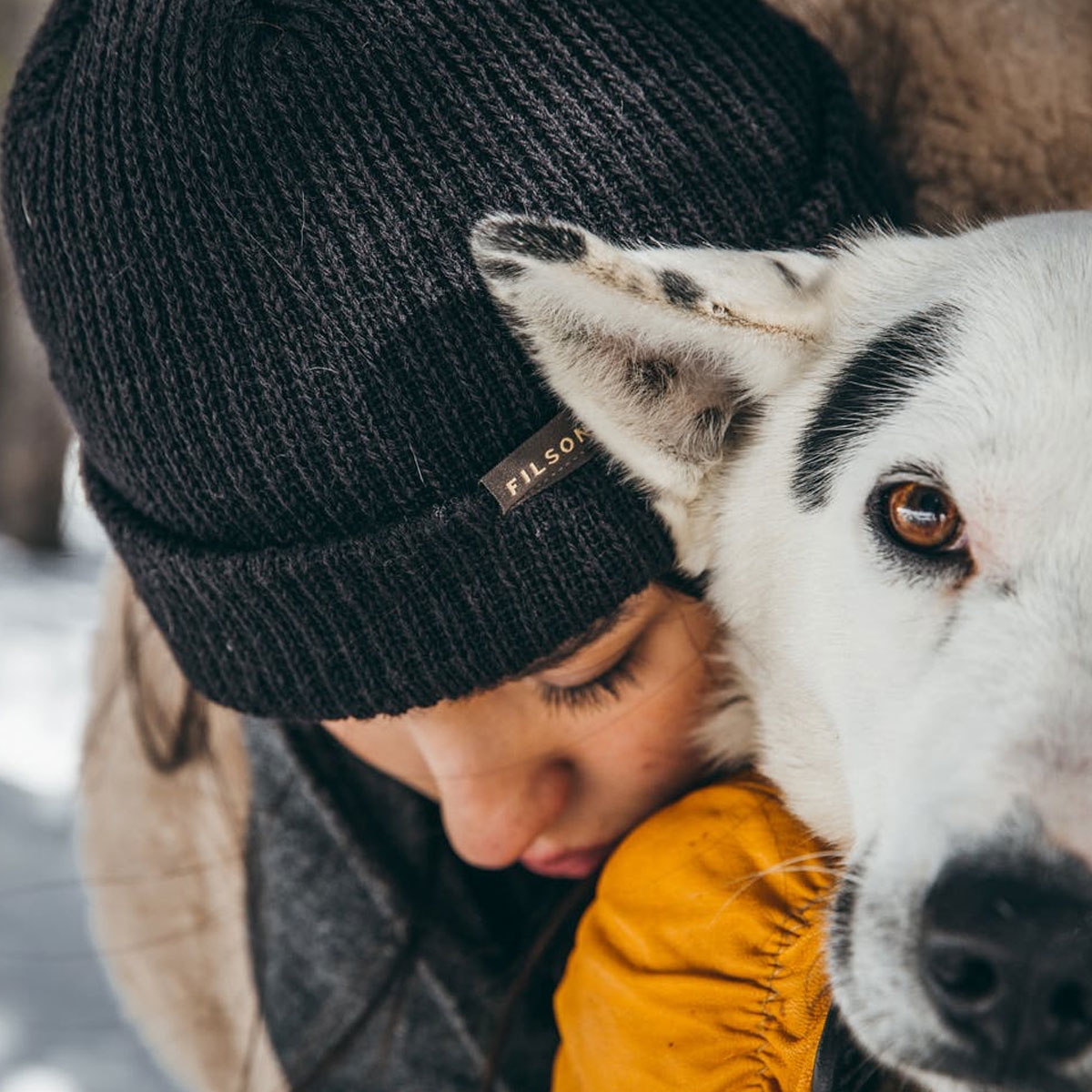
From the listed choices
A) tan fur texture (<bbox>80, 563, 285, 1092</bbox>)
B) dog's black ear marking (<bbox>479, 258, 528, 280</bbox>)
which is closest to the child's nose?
dog's black ear marking (<bbox>479, 258, 528, 280</bbox>)

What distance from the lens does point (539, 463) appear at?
135 cm

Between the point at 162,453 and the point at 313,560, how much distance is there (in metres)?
0.23

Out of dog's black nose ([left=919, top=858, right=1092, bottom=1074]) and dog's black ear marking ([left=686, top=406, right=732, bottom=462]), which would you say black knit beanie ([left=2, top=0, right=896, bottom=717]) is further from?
dog's black nose ([left=919, top=858, right=1092, bottom=1074])

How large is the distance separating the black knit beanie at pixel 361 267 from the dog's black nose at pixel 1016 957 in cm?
59

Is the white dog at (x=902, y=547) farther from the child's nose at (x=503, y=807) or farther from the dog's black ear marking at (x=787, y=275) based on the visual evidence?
the child's nose at (x=503, y=807)

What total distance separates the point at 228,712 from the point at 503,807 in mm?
898

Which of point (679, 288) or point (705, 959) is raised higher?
point (679, 288)

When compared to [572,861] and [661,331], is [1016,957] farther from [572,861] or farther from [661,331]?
[572,861]

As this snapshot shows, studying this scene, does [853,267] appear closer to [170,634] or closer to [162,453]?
[162,453]

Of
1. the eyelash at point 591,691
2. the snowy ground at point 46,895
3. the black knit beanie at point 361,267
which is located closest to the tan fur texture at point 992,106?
the black knit beanie at point 361,267

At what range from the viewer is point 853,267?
4.61 feet

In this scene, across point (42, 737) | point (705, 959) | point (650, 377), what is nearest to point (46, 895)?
point (42, 737)

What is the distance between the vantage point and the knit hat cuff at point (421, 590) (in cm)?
136

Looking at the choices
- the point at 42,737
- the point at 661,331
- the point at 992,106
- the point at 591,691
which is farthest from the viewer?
the point at 42,737
